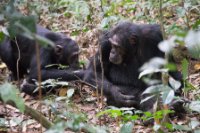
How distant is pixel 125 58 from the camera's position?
5117 mm

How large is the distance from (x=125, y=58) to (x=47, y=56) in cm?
143

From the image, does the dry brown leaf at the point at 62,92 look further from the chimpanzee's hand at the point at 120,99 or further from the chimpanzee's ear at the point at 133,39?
the chimpanzee's ear at the point at 133,39

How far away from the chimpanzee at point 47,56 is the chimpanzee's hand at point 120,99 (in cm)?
96

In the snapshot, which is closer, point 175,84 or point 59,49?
point 175,84

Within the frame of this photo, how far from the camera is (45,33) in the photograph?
6.32 m

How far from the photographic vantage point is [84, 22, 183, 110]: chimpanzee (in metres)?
4.88

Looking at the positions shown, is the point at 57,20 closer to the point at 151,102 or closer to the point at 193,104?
the point at 151,102

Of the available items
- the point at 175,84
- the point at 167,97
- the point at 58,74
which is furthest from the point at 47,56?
the point at 167,97

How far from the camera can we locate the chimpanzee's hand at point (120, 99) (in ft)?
15.9

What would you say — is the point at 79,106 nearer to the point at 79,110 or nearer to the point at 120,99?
the point at 79,110

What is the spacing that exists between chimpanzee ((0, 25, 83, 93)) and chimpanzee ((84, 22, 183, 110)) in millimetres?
833

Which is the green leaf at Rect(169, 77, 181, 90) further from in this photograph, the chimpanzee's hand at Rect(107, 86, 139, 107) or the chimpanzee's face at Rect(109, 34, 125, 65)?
the chimpanzee's face at Rect(109, 34, 125, 65)

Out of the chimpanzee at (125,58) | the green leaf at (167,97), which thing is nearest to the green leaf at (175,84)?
the green leaf at (167,97)

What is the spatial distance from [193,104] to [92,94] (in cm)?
256
